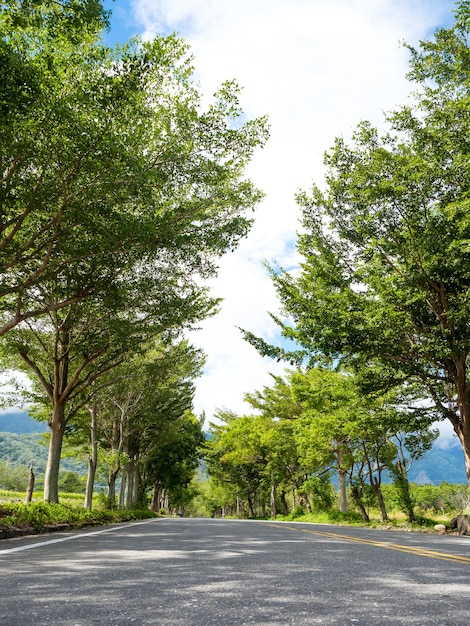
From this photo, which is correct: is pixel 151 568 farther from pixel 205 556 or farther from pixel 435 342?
pixel 435 342

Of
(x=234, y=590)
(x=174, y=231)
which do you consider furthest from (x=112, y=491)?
(x=234, y=590)

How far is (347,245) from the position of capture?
54.0ft

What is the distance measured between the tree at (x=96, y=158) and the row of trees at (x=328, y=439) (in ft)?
26.4

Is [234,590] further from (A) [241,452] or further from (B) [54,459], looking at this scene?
(A) [241,452]

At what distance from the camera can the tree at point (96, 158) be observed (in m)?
8.43

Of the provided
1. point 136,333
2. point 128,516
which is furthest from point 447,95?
point 128,516

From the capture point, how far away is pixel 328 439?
2586 centimetres

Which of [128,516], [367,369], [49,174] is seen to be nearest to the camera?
[49,174]

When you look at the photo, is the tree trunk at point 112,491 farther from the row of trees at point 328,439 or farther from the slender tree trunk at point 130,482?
the row of trees at point 328,439

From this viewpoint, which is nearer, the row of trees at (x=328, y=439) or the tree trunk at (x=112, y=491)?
the row of trees at (x=328, y=439)

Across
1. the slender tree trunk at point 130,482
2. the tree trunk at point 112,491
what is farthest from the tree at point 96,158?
the slender tree trunk at point 130,482

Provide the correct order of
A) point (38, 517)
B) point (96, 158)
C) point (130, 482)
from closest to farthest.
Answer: point (96, 158)
point (38, 517)
point (130, 482)

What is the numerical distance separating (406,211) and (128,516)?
60.8 ft

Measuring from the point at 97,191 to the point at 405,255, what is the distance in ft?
28.0
